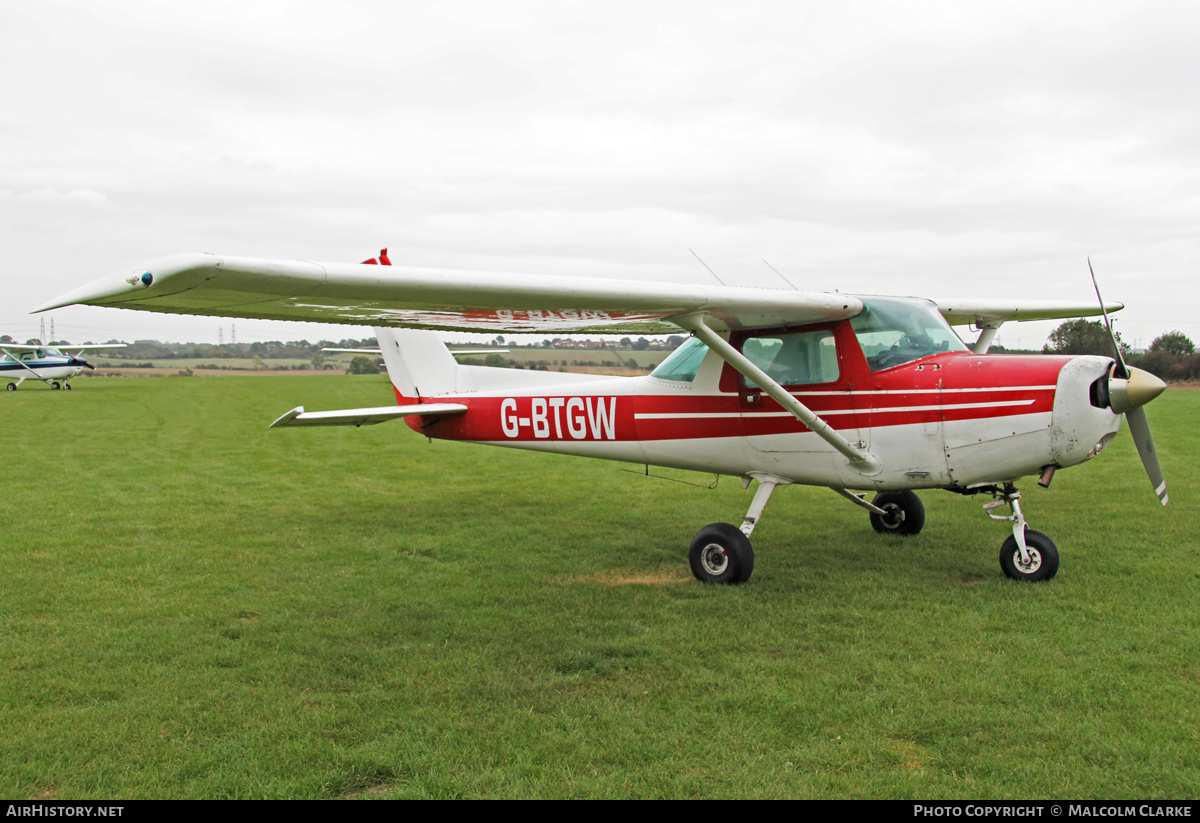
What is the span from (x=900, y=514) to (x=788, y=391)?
8.52 ft

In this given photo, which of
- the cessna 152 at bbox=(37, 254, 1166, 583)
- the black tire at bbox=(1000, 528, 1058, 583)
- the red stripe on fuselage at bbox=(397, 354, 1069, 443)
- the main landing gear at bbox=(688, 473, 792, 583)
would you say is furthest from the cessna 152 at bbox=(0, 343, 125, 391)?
the black tire at bbox=(1000, 528, 1058, 583)

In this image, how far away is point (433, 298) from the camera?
14.3 ft

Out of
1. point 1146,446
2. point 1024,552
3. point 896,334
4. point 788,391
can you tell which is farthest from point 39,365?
point 1146,446

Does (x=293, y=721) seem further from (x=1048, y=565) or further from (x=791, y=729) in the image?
(x=1048, y=565)

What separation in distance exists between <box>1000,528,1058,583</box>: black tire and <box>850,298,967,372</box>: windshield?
163cm

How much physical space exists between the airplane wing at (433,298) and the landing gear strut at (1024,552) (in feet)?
6.42

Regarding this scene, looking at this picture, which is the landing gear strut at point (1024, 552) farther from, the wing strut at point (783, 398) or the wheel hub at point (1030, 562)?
the wing strut at point (783, 398)

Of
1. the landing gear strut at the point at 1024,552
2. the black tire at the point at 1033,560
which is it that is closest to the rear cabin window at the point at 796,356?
the landing gear strut at the point at 1024,552

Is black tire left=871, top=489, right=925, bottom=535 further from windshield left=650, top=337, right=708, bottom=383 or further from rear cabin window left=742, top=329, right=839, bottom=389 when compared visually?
windshield left=650, top=337, right=708, bottom=383
